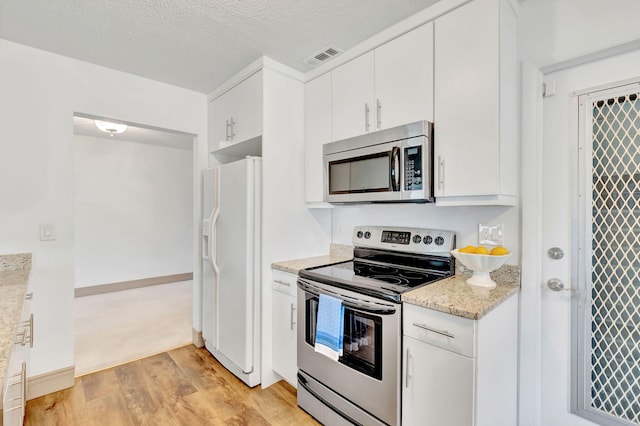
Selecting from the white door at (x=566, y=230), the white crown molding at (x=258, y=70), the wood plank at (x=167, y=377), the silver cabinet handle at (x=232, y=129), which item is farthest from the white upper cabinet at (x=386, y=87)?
the wood plank at (x=167, y=377)

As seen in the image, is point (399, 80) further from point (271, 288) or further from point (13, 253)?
point (13, 253)

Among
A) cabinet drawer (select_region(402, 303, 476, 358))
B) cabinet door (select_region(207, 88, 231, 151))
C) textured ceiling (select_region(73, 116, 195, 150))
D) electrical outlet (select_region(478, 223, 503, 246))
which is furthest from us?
textured ceiling (select_region(73, 116, 195, 150))

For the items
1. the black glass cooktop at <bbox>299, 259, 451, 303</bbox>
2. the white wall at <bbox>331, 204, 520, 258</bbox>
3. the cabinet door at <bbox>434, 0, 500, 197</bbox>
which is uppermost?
the cabinet door at <bbox>434, 0, 500, 197</bbox>

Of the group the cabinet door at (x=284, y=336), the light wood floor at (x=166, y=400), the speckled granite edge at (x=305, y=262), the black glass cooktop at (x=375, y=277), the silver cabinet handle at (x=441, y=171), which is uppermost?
the silver cabinet handle at (x=441, y=171)

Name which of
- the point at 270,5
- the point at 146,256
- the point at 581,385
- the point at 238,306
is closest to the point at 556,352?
the point at 581,385

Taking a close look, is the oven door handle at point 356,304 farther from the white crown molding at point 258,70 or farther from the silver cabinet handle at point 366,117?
the white crown molding at point 258,70

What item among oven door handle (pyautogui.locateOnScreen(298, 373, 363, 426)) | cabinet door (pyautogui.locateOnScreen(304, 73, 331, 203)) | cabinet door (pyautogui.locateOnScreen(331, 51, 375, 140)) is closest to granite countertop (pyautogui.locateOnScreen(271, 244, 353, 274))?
cabinet door (pyautogui.locateOnScreen(304, 73, 331, 203))

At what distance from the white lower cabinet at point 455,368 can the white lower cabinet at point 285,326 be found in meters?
0.87

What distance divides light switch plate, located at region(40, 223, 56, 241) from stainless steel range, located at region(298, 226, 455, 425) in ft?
6.08

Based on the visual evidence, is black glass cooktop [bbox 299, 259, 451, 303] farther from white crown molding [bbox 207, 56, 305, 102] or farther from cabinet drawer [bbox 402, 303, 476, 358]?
white crown molding [bbox 207, 56, 305, 102]

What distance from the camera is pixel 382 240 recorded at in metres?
2.25

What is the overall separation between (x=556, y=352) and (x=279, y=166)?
2.05 metres

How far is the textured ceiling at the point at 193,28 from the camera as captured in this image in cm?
174

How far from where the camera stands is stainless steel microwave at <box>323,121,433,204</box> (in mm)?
1714
